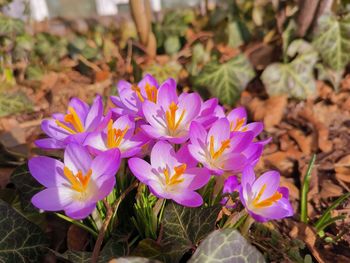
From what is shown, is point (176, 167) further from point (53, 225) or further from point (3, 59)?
point (3, 59)

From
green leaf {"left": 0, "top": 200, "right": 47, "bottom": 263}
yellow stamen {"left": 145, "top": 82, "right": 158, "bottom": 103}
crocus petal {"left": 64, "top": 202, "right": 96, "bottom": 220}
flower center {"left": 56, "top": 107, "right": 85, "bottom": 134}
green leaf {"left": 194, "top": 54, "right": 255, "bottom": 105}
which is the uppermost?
yellow stamen {"left": 145, "top": 82, "right": 158, "bottom": 103}

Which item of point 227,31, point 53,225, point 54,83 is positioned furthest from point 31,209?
point 227,31

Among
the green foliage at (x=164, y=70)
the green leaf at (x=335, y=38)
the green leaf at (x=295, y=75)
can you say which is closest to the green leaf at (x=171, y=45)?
the green foliage at (x=164, y=70)

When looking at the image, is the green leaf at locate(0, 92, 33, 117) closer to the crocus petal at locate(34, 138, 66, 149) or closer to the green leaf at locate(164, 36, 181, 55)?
the green leaf at locate(164, 36, 181, 55)

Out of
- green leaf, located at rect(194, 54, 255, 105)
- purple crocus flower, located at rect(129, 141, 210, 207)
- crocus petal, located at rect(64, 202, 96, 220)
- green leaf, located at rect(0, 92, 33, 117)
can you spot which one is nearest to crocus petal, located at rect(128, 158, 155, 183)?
purple crocus flower, located at rect(129, 141, 210, 207)

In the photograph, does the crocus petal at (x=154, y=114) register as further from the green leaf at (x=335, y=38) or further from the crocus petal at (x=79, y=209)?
the green leaf at (x=335, y=38)

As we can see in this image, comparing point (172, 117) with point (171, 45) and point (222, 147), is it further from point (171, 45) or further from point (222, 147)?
point (171, 45)
